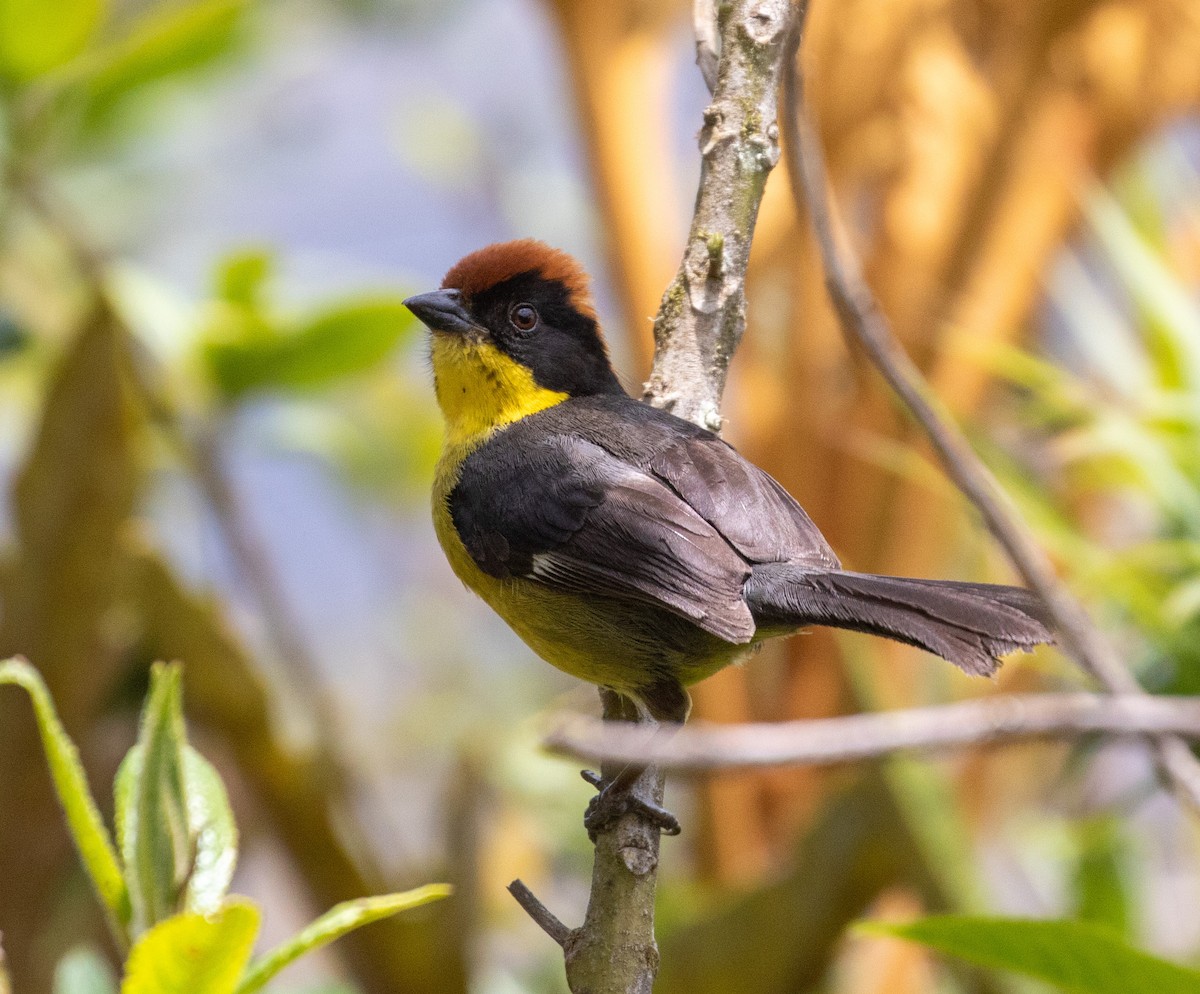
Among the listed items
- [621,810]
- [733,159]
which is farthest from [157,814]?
[733,159]

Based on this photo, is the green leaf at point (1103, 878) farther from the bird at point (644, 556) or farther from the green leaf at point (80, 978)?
the green leaf at point (80, 978)

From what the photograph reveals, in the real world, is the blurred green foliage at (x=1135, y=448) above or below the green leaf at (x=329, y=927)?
above

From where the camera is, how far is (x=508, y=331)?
2.90 m

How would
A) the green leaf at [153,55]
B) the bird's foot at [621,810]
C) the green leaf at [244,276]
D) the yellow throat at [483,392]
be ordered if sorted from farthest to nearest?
the green leaf at [244,276]
the green leaf at [153,55]
the yellow throat at [483,392]
the bird's foot at [621,810]

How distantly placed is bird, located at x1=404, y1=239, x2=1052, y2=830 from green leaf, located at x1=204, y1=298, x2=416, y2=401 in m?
0.44

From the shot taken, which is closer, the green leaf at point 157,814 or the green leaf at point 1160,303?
the green leaf at point 157,814

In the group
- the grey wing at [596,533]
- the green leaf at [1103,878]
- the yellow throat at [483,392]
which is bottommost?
the green leaf at [1103,878]

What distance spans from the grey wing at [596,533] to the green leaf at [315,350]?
0.77 m

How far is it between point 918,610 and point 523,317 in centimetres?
121

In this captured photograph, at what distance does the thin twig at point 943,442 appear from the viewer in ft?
5.15

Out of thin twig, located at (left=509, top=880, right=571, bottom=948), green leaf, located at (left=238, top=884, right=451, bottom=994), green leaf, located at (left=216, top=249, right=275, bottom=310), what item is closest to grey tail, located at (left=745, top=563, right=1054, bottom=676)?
thin twig, located at (left=509, top=880, right=571, bottom=948)

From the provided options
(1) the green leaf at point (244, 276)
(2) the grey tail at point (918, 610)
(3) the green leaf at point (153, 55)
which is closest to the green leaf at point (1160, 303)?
(2) the grey tail at point (918, 610)

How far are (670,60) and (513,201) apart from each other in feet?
5.65

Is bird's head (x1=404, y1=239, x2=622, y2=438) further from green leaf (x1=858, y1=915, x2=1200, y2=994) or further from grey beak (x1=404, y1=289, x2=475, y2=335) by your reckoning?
green leaf (x1=858, y1=915, x2=1200, y2=994)
